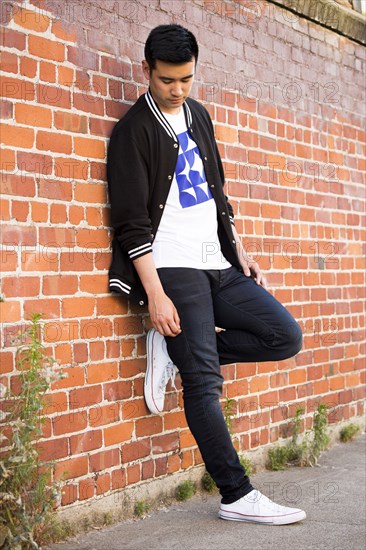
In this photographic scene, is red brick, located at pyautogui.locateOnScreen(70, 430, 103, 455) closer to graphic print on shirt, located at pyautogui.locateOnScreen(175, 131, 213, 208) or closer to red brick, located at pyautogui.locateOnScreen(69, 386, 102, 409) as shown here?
red brick, located at pyautogui.locateOnScreen(69, 386, 102, 409)

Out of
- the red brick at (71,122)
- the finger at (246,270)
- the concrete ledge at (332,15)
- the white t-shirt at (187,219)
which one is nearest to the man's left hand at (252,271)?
the finger at (246,270)

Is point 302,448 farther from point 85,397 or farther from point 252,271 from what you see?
point 85,397

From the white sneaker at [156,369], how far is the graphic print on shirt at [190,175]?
26.5 inches

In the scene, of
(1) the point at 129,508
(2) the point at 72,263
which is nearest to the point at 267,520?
(1) the point at 129,508

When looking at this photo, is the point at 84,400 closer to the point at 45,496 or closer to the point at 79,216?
the point at 45,496

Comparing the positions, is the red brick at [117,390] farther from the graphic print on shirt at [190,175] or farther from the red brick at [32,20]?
the red brick at [32,20]

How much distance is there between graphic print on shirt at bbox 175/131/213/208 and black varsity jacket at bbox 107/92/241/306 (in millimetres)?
32

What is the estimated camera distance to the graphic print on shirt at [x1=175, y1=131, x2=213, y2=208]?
4234mm

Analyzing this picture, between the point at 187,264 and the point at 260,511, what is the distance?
1194mm

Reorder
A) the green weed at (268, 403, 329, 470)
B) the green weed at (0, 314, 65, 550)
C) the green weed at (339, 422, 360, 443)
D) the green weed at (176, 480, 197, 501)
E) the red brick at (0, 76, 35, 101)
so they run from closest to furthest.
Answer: the green weed at (0, 314, 65, 550) < the red brick at (0, 76, 35, 101) < the green weed at (176, 480, 197, 501) < the green weed at (268, 403, 329, 470) < the green weed at (339, 422, 360, 443)

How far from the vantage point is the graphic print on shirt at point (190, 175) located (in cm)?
423

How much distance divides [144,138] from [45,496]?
167cm

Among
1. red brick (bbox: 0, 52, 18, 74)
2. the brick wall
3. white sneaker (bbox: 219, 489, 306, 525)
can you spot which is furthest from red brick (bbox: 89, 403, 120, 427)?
red brick (bbox: 0, 52, 18, 74)

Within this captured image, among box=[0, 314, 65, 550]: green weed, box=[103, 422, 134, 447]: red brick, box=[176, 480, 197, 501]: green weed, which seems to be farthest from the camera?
box=[176, 480, 197, 501]: green weed
